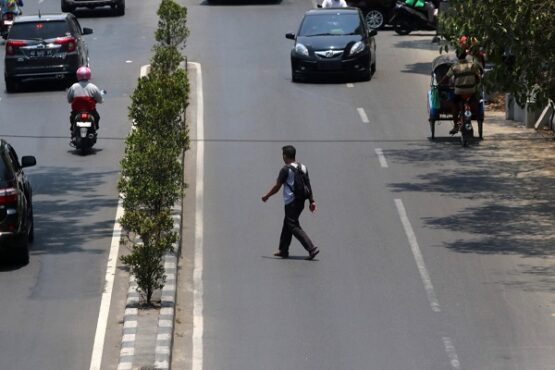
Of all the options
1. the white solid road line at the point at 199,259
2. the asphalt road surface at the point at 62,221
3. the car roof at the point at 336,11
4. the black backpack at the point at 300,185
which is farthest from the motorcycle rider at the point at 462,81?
the car roof at the point at 336,11

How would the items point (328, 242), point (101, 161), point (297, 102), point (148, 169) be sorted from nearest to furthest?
point (148, 169), point (328, 242), point (101, 161), point (297, 102)

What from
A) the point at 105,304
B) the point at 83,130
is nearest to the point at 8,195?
the point at 105,304

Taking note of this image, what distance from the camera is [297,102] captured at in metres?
30.8

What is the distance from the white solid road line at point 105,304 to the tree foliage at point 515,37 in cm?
591

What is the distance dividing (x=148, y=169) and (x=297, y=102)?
46.0 ft

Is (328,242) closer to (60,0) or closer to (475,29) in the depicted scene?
(475,29)

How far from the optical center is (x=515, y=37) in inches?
778

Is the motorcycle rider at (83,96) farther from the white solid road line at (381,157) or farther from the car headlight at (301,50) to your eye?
the car headlight at (301,50)

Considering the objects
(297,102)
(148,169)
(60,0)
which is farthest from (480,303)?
(60,0)

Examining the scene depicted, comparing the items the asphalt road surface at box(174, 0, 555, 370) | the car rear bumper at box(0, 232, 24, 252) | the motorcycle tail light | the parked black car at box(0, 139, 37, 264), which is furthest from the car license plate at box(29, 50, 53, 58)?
the car rear bumper at box(0, 232, 24, 252)

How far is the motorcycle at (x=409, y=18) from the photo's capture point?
4125 centimetres

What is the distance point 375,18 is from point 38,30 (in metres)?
13.0

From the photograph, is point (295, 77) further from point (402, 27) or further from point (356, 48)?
point (402, 27)

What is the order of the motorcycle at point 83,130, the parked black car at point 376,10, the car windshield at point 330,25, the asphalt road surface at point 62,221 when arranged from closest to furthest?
the asphalt road surface at point 62,221, the motorcycle at point 83,130, the car windshield at point 330,25, the parked black car at point 376,10
